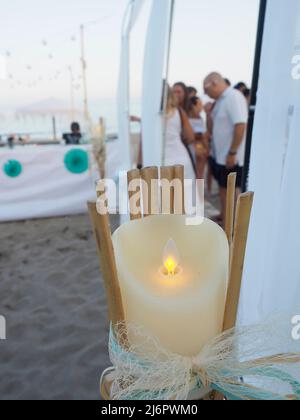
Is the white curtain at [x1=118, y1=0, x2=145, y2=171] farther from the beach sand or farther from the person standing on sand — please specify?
the beach sand

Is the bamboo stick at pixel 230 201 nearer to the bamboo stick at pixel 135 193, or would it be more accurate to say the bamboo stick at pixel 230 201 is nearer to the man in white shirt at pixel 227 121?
the bamboo stick at pixel 135 193

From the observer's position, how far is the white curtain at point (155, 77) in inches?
67.1

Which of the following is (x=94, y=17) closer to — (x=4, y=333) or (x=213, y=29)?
(x=213, y=29)

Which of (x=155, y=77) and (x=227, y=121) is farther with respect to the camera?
(x=227, y=121)

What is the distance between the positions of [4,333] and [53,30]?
2.89 metres

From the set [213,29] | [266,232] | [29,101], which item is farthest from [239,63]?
[266,232]

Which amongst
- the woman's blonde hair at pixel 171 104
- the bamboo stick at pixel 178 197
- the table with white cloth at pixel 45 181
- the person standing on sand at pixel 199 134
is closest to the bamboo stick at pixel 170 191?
the bamboo stick at pixel 178 197

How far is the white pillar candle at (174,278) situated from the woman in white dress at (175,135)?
167cm

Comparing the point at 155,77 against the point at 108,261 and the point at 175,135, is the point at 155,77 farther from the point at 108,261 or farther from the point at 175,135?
the point at 108,261

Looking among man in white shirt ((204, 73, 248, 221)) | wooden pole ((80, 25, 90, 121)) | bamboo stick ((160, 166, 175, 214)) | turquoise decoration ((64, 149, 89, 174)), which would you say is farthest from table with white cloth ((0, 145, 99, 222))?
bamboo stick ((160, 166, 175, 214))

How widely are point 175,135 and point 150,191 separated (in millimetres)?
1750

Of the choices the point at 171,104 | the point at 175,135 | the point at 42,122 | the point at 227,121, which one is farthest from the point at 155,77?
the point at 42,122

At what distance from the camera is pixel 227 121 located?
2.07 metres

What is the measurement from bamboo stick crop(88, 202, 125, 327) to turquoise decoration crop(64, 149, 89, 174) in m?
2.58
